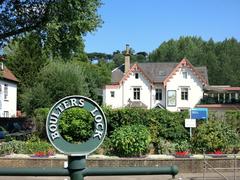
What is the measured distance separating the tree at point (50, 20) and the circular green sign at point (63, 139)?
82.2ft

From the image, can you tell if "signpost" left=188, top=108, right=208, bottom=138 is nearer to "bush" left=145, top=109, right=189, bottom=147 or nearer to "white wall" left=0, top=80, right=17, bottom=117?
"bush" left=145, top=109, right=189, bottom=147

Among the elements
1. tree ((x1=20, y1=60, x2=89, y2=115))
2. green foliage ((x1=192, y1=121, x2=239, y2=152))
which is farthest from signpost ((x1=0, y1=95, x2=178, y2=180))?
tree ((x1=20, y1=60, x2=89, y2=115))

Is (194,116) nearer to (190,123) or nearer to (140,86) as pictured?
(190,123)

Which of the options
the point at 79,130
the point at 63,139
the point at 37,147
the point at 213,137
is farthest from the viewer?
the point at 213,137

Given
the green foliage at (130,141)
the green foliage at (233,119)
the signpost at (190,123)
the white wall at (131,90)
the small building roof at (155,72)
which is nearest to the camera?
the green foliage at (130,141)

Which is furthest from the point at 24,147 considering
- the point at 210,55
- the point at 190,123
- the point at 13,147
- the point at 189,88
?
the point at 210,55

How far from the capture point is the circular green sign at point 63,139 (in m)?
3.04

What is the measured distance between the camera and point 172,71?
239 feet

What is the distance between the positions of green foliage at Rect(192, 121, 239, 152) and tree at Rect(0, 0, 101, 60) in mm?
9434

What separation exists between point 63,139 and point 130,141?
63.2 ft

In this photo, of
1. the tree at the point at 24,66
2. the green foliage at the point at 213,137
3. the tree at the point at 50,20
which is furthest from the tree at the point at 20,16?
the tree at the point at 24,66

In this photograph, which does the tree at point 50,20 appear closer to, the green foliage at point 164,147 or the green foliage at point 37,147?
the green foliage at point 37,147

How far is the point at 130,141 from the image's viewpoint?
22203 millimetres

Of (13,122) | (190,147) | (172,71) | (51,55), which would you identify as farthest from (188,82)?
(190,147)
